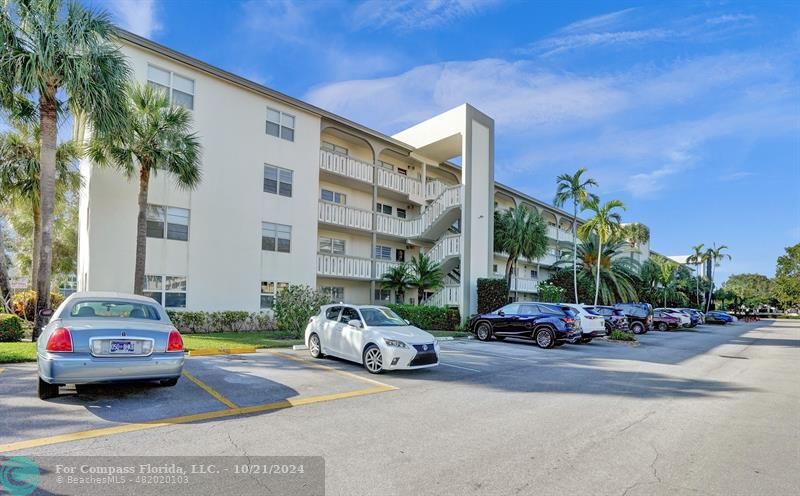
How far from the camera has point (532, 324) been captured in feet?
56.0

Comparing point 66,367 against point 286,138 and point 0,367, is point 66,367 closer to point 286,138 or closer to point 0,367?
point 0,367

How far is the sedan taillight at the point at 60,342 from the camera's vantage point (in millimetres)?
6109

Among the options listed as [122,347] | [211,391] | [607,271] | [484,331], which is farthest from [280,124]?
[607,271]

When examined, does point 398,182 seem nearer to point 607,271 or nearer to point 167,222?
point 167,222

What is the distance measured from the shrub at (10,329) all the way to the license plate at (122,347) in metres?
9.06

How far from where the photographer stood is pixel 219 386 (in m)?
8.03

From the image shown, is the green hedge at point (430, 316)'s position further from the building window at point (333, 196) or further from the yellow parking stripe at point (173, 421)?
the yellow parking stripe at point (173, 421)

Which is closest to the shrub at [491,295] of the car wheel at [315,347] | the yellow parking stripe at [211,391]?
the car wheel at [315,347]

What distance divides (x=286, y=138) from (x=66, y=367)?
1595 centimetres

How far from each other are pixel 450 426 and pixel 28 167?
19793 millimetres

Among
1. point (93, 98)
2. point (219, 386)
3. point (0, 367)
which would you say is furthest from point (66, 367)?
point (93, 98)

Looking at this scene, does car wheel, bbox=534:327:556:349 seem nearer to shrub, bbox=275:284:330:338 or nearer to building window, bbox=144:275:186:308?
shrub, bbox=275:284:330:338

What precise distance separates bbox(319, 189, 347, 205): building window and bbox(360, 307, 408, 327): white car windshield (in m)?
13.0

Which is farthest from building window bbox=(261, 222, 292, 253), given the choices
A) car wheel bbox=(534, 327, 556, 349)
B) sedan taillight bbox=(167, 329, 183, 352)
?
sedan taillight bbox=(167, 329, 183, 352)
